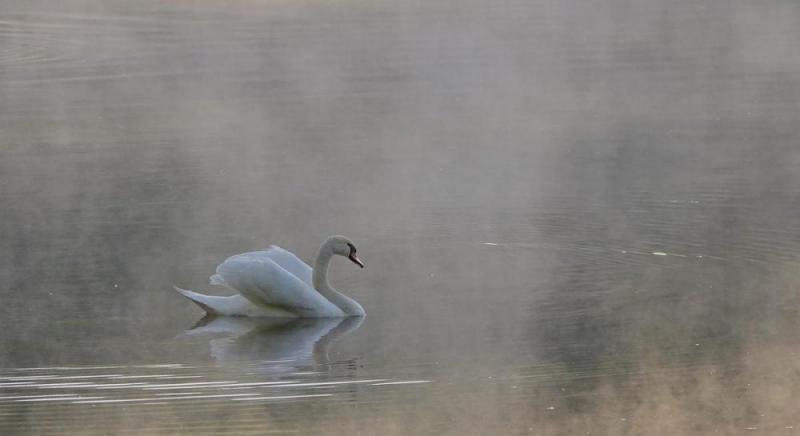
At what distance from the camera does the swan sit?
9633mm

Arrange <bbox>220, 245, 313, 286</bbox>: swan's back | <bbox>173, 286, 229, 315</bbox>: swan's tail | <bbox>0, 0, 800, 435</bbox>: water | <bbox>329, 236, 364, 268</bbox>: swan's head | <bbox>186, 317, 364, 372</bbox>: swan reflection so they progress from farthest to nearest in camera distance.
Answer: <bbox>220, 245, 313, 286</bbox>: swan's back < <bbox>329, 236, 364, 268</bbox>: swan's head < <bbox>173, 286, 229, 315</bbox>: swan's tail < <bbox>186, 317, 364, 372</bbox>: swan reflection < <bbox>0, 0, 800, 435</bbox>: water

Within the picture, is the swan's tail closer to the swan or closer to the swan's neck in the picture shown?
the swan

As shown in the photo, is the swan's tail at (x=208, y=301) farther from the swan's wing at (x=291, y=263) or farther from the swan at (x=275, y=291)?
the swan's wing at (x=291, y=263)

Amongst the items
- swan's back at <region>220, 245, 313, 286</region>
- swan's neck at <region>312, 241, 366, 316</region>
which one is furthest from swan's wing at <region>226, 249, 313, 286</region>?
swan's neck at <region>312, 241, 366, 316</region>

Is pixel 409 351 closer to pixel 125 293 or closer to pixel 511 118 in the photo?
pixel 125 293

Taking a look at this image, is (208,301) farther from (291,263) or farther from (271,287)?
(291,263)

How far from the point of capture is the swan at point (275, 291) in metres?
9.63

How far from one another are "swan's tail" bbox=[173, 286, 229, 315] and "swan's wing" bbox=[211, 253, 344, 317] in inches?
5.1

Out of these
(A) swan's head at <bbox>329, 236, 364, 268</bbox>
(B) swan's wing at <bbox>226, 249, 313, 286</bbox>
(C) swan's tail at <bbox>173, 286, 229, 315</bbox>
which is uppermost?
(A) swan's head at <bbox>329, 236, 364, 268</bbox>

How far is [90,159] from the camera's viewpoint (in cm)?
1484

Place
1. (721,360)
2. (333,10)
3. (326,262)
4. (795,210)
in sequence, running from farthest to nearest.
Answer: (333,10), (795,210), (326,262), (721,360)

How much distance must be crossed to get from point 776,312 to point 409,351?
1994mm

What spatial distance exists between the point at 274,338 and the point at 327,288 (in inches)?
21.1

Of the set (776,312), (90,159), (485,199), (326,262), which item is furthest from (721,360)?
(90,159)
